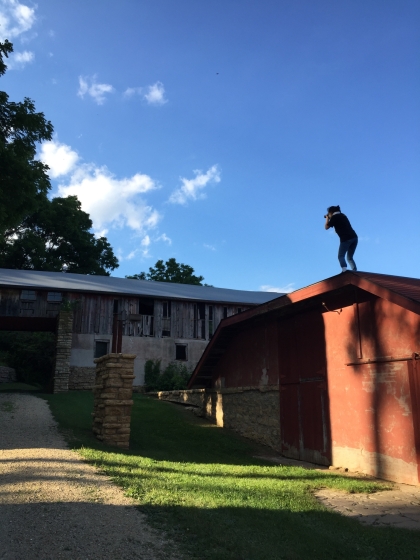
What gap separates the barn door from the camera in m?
10.7

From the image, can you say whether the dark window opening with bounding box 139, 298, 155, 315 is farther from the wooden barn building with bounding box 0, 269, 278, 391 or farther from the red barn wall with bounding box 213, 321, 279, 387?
the red barn wall with bounding box 213, 321, 279, 387

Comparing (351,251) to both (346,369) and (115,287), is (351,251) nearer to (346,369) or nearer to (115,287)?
(346,369)

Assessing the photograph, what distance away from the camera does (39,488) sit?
19.3ft

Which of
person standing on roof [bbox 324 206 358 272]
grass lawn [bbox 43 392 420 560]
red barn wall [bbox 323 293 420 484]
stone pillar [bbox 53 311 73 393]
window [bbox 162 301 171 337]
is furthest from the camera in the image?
window [bbox 162 301 171 337]

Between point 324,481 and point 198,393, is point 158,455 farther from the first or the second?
point 198,393

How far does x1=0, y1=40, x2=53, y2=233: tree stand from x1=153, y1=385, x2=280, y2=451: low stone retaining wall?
8.35 m

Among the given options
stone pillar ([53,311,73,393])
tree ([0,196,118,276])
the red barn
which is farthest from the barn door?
tree ([0,196,118,276])

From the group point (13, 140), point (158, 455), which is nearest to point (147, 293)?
point (13, 140)

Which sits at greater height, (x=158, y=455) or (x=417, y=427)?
(x=417, y=427)

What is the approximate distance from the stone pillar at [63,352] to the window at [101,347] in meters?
2.40

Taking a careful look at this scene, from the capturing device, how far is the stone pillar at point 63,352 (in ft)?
77.7

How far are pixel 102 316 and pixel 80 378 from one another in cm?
382

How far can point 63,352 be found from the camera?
24359mm

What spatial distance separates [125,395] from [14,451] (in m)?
2.72
